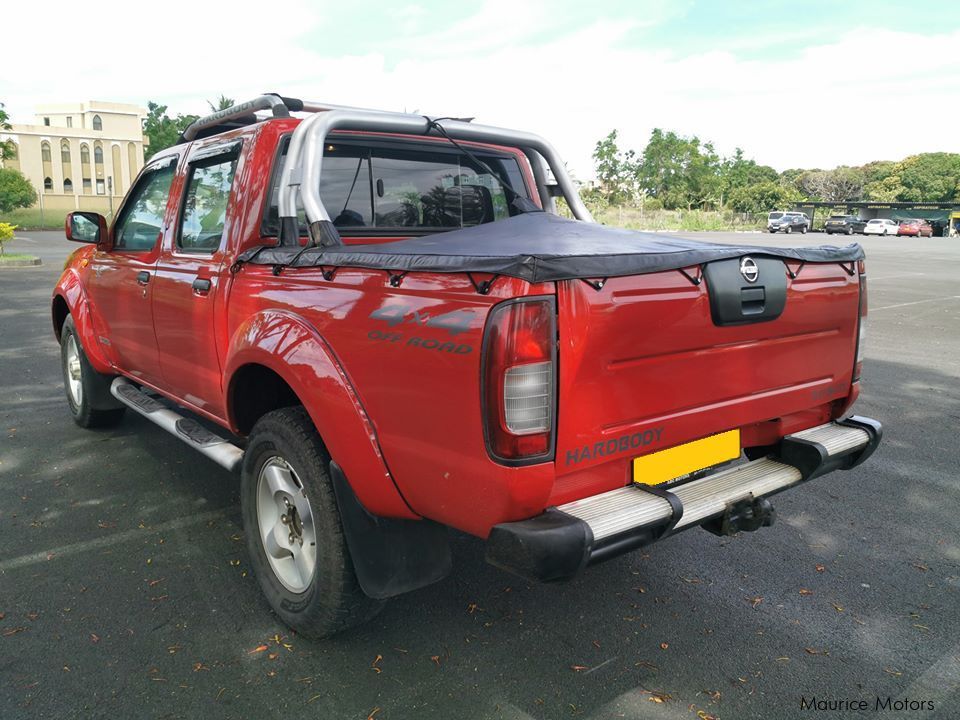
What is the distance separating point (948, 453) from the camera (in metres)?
5.22

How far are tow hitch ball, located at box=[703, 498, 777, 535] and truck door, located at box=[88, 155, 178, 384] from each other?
3.07 meters

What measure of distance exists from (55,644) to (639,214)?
60.2 meters

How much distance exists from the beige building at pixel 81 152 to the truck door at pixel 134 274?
247 ft

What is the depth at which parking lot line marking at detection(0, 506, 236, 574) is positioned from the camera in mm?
3557

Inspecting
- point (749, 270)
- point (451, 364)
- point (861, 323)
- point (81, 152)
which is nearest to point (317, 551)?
Result: point (451, 364)

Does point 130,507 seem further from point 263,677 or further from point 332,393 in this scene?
point 332,393

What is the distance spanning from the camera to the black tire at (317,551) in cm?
269

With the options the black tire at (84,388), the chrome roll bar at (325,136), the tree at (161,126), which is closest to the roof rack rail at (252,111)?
the chrome roll bar at (325,136)

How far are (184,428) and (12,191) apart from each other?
1796 inches

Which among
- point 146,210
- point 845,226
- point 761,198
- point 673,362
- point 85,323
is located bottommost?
point 85,323

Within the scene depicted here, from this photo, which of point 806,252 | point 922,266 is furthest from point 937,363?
point 922,266

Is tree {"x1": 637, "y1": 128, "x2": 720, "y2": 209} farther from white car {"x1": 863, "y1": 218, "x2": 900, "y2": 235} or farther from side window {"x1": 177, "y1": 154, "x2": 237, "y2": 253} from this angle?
side window {"x1": 177, "y1": 154, "x2": 237, "y2": 253}

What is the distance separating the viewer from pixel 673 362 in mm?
2492

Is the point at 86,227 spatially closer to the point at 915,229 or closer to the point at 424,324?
the point at 424,324
